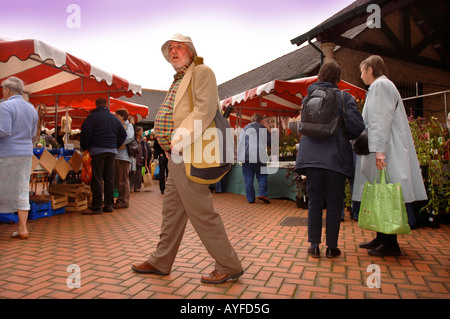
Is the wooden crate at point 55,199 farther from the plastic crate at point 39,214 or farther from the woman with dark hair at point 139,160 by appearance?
the woman with dark hair at point 139,160

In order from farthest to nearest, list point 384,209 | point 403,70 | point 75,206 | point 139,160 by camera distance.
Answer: point 403,70 < point 139,160 < point 75,206 < point 384,209

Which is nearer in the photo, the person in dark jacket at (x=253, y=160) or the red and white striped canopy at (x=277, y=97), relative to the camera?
the person in dark jacket at (x=253, y=160)

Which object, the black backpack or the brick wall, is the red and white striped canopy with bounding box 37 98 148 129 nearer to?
the black backpack

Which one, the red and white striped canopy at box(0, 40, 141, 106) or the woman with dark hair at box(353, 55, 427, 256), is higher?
the red and white striped canopy at box(0, 40, 141, 106)

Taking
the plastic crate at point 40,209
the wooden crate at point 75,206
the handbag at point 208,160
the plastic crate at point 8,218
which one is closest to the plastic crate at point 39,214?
the plastic crate at point 40,209

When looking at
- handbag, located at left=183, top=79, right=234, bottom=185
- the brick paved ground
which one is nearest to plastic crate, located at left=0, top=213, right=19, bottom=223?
the brick paved ground

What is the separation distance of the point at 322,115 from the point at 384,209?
3.22ft

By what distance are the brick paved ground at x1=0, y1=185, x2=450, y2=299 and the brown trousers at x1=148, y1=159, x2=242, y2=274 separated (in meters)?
0.25

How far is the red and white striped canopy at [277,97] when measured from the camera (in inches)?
308

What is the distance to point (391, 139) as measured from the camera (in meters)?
3.14

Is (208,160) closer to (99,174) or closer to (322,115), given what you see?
(322,115)

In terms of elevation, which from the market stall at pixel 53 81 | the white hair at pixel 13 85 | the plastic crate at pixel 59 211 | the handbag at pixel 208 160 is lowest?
the plastic crate at pixel 59 211

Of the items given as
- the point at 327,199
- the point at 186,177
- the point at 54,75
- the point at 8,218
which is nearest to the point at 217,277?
the point at 186,177

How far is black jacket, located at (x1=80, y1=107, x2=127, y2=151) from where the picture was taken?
5.92 meters
